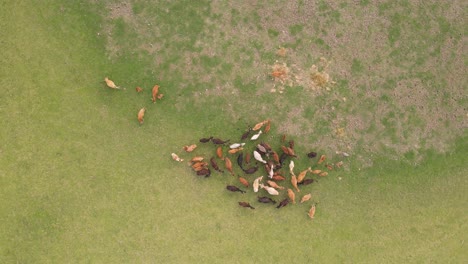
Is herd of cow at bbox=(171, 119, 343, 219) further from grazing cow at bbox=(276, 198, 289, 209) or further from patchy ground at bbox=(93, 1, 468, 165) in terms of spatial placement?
patchy ground at bbox=(93, 1, 468, 165)

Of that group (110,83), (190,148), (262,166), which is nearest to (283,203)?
(262,166)

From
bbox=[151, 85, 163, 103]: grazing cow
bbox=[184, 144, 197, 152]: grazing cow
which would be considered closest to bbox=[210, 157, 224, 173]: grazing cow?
bbox=[184, 144, 197, 152]: grazing cow

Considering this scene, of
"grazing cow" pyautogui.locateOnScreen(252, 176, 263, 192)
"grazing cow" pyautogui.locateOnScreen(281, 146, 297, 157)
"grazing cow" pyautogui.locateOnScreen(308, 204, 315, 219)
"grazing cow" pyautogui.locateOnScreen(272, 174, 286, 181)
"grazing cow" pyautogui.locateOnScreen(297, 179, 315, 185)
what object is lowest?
"grazing cow" pyautogui.locateOnScreen(308, 204, 315, 219)

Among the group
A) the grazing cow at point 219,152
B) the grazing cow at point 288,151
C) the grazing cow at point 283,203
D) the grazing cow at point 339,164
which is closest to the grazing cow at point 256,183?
the grazing cow at point 283,203

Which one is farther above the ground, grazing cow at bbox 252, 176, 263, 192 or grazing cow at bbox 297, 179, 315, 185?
grazing cow at bbox 297, 179, 315, 185

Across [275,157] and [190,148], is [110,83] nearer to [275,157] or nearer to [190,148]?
[190,148]

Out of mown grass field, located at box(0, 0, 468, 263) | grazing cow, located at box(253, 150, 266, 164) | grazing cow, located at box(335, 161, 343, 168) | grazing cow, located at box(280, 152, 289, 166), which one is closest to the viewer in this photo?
mown grass field, located at box(0, 0, 468, 263)

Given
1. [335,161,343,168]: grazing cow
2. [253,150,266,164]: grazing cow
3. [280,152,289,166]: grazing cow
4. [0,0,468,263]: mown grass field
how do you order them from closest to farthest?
[0,0,468,263]: mown grass field
[253,150,266,164]: grazing cow
[280,152,289,166]: grazing cow
[335,161,343,168]: grazing cow
